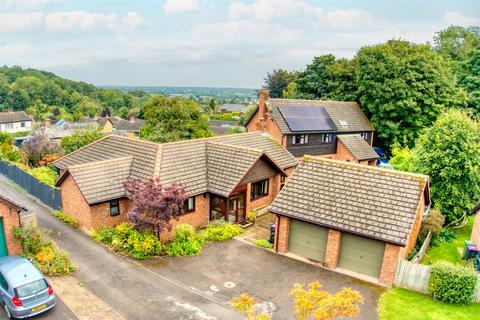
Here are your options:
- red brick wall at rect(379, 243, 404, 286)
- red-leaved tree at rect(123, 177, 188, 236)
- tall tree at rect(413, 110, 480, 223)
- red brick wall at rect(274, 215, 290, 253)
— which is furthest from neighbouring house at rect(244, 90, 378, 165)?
red brick wall at rect(379, 243, 404, 286)

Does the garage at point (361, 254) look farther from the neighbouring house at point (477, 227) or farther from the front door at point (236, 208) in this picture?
the front door at point (236, 208)

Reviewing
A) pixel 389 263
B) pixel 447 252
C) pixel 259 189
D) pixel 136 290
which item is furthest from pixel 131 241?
pixel 447 252

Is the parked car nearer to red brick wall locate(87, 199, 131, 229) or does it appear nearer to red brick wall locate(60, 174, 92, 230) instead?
red brick wall locate(87, 199, 131, 229)

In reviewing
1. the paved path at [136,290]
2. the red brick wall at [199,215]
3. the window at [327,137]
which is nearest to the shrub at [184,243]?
the red brick wall at [199,215]

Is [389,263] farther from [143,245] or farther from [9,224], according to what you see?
[9,224]

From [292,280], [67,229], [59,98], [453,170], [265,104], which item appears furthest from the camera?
[59,98]

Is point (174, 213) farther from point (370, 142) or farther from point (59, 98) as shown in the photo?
point (59, 98)

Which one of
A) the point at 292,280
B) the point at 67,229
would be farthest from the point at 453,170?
the point at 67,229
